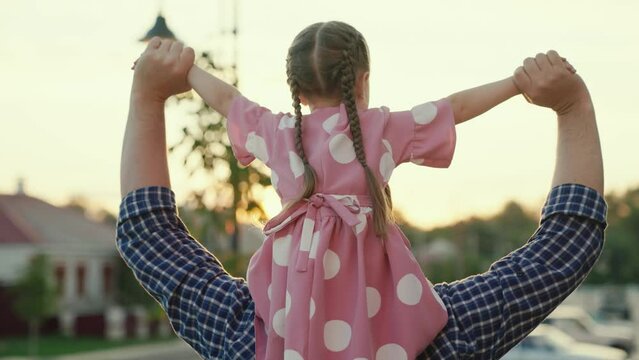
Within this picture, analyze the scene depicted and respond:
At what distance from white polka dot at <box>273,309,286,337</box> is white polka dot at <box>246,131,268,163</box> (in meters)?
0.27

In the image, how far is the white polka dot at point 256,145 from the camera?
68.0 inches

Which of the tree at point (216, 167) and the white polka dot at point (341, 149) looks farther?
the tree at point (216, 167)

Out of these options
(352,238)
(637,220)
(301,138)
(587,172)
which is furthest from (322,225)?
(637,220)

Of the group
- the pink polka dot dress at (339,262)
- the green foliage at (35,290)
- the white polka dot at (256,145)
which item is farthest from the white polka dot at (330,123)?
the green foliage at (35,290)

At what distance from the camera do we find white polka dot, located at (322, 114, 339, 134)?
65.7 inches

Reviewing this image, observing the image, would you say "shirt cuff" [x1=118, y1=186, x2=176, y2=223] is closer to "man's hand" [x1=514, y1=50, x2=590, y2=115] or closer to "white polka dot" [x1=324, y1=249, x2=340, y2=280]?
"white polka dot" [x1=324, y1=249, x2=340, y2=280]

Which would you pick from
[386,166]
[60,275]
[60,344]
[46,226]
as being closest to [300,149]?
[386,166]

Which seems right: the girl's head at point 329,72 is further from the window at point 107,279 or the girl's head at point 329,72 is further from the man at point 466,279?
the window at point 107,279

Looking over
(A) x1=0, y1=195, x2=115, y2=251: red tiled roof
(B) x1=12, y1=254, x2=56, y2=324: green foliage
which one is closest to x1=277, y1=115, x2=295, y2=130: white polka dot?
(B) x1=12, y1=254, x2=56, y2=324: green foliage

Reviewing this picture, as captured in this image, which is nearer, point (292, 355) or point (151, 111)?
point (292, 355)

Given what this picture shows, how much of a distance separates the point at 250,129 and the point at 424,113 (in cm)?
27

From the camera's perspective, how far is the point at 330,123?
5.49ft

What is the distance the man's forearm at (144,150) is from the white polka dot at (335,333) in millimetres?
366

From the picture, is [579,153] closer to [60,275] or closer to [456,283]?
[456,283]
